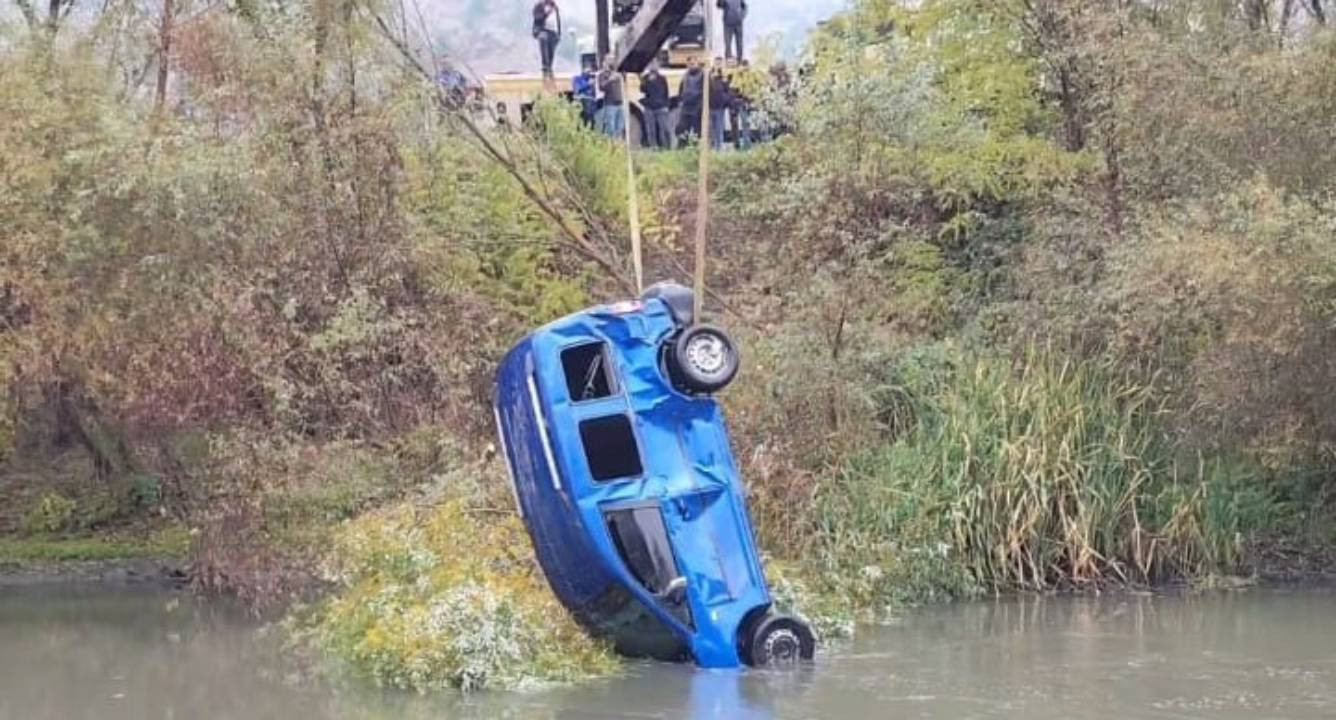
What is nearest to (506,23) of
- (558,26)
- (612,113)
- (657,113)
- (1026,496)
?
(558,26)

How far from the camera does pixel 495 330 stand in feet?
68.4

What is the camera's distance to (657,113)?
27.0m

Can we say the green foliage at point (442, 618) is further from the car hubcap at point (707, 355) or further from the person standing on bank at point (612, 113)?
the person standing on bank at point (612, 113)

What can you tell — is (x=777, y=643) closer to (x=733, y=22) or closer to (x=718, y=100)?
(x=718, y=100)

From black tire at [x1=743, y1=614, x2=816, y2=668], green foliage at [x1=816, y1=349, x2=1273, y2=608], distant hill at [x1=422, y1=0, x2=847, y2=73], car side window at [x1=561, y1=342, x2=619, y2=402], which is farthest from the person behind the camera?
distant hill at [x1=422, y1=0, x2=847, y2=73]

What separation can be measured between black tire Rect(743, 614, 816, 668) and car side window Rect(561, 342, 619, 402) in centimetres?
197

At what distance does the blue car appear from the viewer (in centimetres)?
1271

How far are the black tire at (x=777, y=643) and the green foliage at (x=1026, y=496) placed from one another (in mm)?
2781

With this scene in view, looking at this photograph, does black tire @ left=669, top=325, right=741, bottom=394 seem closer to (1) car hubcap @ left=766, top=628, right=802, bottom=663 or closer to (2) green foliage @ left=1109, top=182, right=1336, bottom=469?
(1) car hubcap @ left=766, top=628, right=802, bottom=663

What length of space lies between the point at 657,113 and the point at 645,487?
14.9 metres

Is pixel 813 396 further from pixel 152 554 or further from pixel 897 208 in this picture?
pixel 152 554

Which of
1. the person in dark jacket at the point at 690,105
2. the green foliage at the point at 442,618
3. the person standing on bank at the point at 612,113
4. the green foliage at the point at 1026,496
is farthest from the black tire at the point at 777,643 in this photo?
the person in dark jacket at the point at 690,105

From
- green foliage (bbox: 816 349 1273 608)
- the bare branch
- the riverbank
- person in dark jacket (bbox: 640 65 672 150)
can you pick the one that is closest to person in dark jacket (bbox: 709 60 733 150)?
person in dark jacket (bbox: 640 65 672 150)

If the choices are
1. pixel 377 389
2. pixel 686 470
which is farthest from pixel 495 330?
pixel 686 470
